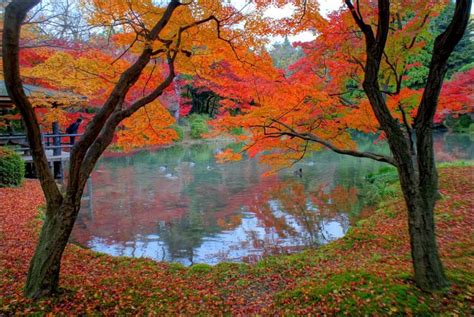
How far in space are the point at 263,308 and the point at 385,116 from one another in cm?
302

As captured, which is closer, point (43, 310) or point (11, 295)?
point (43, 310)

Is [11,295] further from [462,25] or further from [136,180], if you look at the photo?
[136,180]

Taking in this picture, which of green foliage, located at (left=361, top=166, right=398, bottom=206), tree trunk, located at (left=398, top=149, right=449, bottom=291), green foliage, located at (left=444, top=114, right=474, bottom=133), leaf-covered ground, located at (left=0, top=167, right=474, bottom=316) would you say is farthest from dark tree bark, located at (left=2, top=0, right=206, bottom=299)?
green foliage, located at (left=444, top=114, right=474, bottom=133)

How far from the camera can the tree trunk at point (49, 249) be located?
407cm

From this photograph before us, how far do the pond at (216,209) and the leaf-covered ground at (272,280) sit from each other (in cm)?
147

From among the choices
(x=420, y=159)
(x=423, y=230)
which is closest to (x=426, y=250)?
(x=423, y=230)

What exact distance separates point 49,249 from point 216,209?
8450 millimetres

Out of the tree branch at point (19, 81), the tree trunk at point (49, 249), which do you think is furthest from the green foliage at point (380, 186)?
the tree branch at point (19, 81)

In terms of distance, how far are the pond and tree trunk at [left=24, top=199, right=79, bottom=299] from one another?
413 centimetres

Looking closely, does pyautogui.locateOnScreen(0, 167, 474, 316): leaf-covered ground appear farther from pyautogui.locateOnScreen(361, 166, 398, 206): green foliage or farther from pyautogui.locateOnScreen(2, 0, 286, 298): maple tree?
pyautogui.locateOnScreen(361, 166, 398, 206): green foliage

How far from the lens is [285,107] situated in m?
8.11

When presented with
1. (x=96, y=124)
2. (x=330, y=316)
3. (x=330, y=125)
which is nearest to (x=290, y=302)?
(x=330, y=316)

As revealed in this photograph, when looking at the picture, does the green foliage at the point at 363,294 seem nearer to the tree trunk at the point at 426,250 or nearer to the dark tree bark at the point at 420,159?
the tree trunk at the point at 426,250

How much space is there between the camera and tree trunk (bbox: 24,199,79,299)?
160 inches
